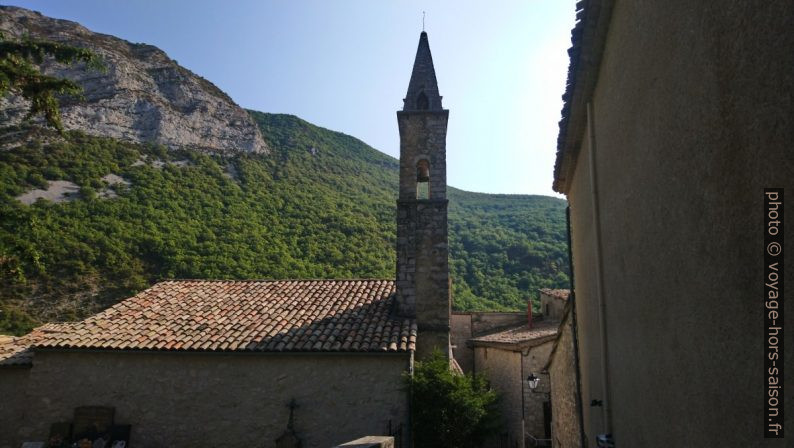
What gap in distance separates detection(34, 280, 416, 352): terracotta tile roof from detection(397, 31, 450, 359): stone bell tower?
83cm

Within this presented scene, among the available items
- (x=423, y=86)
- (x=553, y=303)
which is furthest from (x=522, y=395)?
(x=423, y=86)

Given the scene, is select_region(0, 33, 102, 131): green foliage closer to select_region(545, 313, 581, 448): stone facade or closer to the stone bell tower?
the stone bell tower

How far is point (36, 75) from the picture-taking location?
9.48 m

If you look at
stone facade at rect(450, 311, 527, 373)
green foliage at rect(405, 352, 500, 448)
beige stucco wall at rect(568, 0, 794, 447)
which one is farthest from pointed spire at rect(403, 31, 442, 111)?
stone facade at rect(450, 311, 527, 373)

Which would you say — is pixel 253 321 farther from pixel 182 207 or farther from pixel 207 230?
pixel 182 207

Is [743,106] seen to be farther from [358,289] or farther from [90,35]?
[90,35]

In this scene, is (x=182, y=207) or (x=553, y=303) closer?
(x=553, y=303)

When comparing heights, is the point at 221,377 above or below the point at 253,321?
below

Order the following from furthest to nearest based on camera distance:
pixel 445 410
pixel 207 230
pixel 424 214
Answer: pixel 207 230
pixel 424 214
pixel 445 410

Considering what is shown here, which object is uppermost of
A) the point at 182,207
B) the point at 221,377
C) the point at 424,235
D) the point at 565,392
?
the point at 182,207

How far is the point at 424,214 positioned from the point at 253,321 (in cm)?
586

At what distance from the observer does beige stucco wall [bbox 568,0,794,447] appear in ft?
6.69

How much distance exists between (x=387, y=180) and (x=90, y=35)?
117ft

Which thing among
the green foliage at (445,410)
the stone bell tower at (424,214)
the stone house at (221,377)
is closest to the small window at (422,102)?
the stone bell tower at (424,214)
